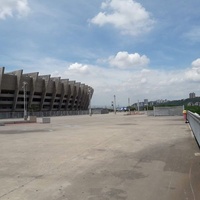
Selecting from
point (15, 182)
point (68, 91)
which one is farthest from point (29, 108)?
point (15, 182)

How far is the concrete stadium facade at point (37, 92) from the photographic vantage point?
85625 millimetres

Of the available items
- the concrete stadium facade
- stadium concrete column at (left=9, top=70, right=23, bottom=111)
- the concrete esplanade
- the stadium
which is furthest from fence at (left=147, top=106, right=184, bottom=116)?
stadium concrete column at (left=9, top=70, right=23, bottom=111)

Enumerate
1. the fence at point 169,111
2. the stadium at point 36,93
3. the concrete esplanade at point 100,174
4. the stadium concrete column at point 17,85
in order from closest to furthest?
the concrete esplanade at point 100,174, the fence at point 169,111, the stadium at point 36,93, the stadium concrete column at point 17,85

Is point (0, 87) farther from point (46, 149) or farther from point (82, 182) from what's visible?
point (82, 182)

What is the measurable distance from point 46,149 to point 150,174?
6130mm

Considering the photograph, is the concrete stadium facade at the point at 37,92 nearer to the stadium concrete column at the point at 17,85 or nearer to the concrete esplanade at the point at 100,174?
the stadium concrete column at the point at 17,85

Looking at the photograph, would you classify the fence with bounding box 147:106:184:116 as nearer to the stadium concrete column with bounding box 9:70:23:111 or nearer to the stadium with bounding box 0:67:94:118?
the stadium with bounding box 0:67:94:118

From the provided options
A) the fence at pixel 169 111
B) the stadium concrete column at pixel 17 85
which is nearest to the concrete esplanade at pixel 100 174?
the fence at pixel 169 111

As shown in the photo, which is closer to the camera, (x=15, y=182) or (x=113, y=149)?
(x=15, y=182)

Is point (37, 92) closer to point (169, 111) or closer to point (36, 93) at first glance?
point (36, 93)

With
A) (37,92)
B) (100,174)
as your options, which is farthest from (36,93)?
(100,174)

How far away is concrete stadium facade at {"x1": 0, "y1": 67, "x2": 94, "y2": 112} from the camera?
8562 cm

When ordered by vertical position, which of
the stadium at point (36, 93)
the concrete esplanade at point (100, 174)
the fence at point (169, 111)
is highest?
the stadium at point (36, 93)

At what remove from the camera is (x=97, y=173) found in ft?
26.8
